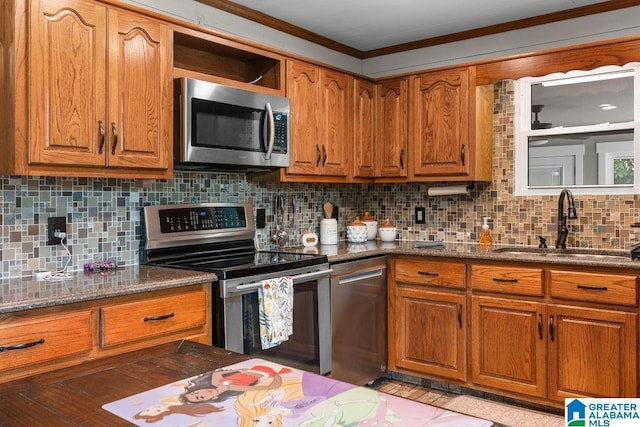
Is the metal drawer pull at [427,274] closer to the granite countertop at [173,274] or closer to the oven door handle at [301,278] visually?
the granite countertop at [173,274]

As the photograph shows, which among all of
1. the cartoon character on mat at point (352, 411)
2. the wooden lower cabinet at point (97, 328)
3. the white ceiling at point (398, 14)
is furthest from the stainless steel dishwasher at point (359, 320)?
the cartoon character on mat at point (352, 411)

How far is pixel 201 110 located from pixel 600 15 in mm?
2614

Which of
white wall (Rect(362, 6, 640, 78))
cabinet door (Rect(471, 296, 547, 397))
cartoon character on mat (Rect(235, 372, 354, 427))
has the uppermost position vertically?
white wall (Rect(362, 6, 640, 78))

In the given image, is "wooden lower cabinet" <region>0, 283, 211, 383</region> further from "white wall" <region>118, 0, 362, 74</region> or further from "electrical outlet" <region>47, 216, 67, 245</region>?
"white wall" <region>118, 0, 362, 74</region>

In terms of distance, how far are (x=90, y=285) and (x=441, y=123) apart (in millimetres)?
2558

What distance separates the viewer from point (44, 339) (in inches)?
74.8

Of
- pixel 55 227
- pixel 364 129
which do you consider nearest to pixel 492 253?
pixel 364 129

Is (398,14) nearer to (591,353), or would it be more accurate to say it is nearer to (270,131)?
(270,131)

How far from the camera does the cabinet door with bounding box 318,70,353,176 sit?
3.70m

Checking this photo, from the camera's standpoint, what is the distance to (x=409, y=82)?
3932mm

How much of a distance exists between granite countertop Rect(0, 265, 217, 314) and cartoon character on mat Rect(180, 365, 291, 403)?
1032mm

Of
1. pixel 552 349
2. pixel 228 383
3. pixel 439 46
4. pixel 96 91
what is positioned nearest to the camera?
pixel 228 383

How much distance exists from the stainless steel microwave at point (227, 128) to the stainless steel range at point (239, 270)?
32 cm

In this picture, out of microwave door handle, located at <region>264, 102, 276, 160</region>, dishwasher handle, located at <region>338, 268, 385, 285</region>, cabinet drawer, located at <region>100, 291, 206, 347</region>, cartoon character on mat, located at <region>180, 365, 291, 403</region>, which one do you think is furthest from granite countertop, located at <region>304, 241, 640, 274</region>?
cartoon character on mat, located at <region>180, 365, 291, 403</region>
